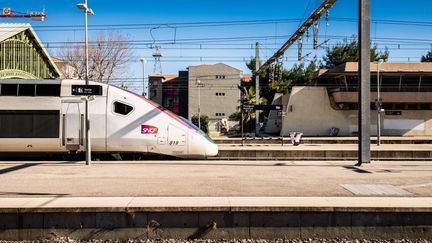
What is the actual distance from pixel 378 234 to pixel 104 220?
4806 mm

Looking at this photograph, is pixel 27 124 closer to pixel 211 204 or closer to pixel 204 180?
pixel 204 180

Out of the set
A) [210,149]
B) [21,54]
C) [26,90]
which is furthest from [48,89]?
[21,54]

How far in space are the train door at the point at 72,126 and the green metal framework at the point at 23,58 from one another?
19839 mm

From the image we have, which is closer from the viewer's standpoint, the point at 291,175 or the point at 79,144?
the point at 291,175

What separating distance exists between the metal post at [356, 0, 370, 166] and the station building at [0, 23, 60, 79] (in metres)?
25.6

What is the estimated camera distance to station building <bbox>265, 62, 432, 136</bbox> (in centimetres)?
4578

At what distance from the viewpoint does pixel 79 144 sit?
1559cm

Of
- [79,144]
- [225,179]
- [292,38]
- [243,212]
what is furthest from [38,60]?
[243,212]

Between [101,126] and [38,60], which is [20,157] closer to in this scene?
[101,126]

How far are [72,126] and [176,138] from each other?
3.89m

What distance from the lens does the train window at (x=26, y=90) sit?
613 inches

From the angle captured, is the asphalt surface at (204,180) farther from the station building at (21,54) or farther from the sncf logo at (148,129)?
the station building at (21,54)

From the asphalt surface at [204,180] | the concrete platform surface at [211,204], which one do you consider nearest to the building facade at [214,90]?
the asphalt surface at [204,180]

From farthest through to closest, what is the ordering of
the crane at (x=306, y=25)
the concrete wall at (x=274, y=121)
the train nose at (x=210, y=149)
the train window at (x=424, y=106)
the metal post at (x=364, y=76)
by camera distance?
1. the concrete wall at (x=274, y=121)
2. the train window at (x=424, y=106)
3. the crane at (x=306, y=25)
4. the train nose at (x=210, y=149)
5. the metal post at (x=364, y=76)
